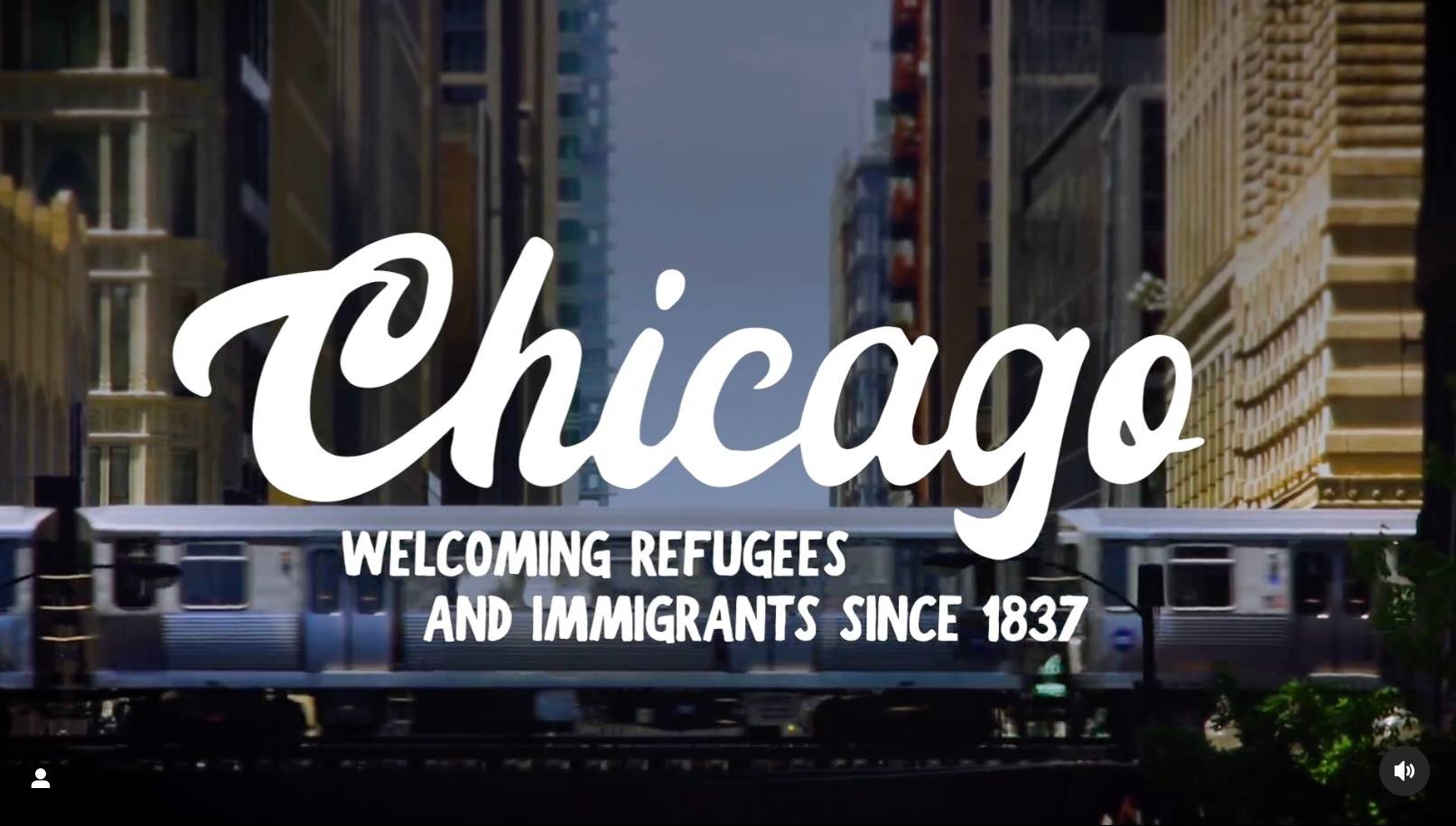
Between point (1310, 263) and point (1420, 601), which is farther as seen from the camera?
point (1310, 263)

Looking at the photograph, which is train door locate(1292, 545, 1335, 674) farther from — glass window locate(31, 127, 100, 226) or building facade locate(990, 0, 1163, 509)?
glass window locate(31, 127, 100, 226)

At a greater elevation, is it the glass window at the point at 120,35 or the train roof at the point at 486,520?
A: the glass window at the point at 120,35

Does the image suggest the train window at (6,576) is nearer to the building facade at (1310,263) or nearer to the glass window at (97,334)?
the glass window at (97,334)

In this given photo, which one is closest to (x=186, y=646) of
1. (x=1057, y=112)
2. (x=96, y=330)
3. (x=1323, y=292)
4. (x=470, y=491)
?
(x=96, y=330)

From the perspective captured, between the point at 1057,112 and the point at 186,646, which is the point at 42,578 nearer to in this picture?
the point at 186,646

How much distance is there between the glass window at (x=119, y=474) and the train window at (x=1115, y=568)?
22.6m

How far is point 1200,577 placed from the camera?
5125 centimetres

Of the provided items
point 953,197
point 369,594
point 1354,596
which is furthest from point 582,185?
point 1354,596

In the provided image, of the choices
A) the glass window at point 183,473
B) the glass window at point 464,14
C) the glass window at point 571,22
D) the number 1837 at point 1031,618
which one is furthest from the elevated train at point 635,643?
the glass window at point 571,22

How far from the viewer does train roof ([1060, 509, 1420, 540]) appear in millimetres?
51156

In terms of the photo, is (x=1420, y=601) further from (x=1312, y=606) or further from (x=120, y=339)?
(x=120, y=339)

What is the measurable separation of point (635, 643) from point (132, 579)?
8.29m

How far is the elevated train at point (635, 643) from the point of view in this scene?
166 ft

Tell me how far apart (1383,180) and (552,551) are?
787 inches
